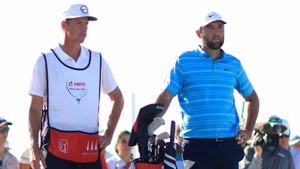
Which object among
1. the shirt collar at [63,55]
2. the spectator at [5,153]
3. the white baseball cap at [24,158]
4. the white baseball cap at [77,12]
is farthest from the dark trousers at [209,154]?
the white baseball cap at [24,158]

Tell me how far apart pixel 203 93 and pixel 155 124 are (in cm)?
82

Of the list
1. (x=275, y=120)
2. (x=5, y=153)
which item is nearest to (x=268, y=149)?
(x=275, y=120)

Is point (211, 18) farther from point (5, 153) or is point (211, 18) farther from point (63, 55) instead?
point (5, 153)

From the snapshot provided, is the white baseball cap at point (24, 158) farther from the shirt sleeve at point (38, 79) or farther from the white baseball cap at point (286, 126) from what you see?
the shirt sleeve at point (38, 79)

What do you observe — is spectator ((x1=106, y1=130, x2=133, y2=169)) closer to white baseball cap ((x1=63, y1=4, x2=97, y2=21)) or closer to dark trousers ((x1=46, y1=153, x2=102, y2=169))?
dark trousers ((x1=46, y1=153, x2=102, y2=169))

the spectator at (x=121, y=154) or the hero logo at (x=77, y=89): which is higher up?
the hero logo at (x=77, y=89)

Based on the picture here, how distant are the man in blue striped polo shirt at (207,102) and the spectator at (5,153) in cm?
430

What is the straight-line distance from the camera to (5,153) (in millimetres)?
13430

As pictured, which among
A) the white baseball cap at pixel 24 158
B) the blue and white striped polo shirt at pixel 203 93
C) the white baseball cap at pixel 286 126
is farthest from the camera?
the white baseball cap at pixel 24 158

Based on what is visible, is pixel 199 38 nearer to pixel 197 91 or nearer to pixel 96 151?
pixel 197 91

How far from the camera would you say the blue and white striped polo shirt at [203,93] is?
9.37 metres

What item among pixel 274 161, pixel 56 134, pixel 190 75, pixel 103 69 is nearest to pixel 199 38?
pixel 190 75

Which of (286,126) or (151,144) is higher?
(151,144)

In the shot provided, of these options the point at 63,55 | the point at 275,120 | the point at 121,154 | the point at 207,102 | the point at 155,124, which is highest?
the point at 63,55
